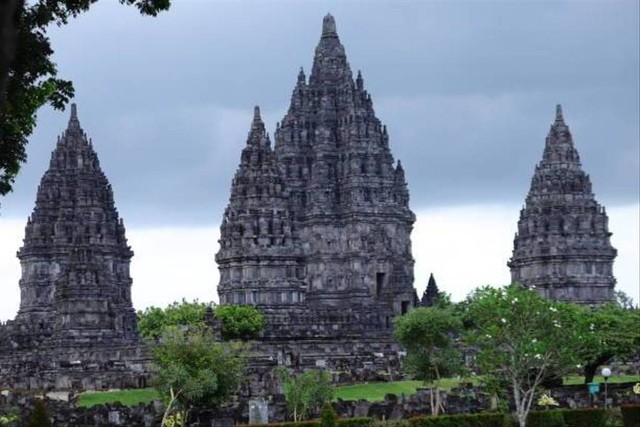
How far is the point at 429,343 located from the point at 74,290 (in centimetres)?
4103

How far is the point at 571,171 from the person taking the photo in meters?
134

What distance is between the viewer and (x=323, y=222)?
127 meters

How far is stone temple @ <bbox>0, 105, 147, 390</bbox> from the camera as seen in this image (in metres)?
91.8

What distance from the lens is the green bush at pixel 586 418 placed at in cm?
5516

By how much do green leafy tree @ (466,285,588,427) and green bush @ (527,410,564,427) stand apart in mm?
3456

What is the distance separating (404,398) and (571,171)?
73.4 m

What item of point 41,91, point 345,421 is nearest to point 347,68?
point 345,421

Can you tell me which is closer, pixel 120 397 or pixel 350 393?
pixel 120 397

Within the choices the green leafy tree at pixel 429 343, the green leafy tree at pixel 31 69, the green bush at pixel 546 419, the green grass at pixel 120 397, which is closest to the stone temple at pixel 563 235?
the green leafy tree at pixel 429 343

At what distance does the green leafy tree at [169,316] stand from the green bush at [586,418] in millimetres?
52155

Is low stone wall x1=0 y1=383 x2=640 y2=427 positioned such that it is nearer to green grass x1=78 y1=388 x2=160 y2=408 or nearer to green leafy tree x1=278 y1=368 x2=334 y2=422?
green leafy tree x1=278 y1=368 x2=334 y2=422

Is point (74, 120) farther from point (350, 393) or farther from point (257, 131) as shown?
point (350, 393)

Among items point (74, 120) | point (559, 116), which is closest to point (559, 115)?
point (559, 116)

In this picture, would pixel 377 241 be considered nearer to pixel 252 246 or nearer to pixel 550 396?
pixel 252 246
